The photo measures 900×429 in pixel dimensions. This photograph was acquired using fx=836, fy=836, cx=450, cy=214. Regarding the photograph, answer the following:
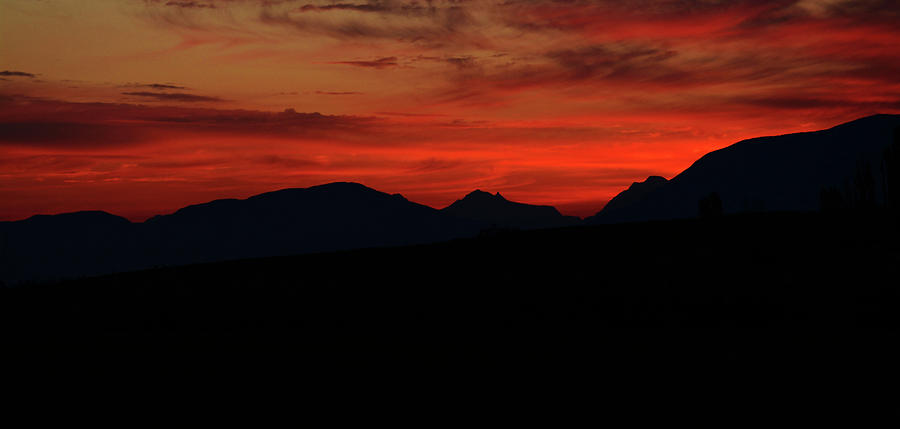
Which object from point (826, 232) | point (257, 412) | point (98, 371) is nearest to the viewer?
point (257, 412)

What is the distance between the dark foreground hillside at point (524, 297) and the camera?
23.8m

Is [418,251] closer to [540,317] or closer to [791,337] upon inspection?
[540,317]

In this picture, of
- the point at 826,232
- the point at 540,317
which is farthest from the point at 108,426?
the point at 826,232

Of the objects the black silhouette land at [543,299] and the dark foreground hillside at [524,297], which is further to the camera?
the dark foreground hillside at [524,297]

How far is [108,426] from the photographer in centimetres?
1619

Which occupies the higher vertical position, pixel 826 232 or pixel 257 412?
pixel 826 232

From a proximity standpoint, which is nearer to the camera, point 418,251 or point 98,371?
point 98,371

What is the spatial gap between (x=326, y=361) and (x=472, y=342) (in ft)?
13.7

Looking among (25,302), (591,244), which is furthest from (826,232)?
(25,302)

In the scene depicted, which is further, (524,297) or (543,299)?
(524,297)

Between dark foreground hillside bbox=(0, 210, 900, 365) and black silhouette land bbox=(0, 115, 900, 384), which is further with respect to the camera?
dark foreground hillside bbox=(0, 210, 900, 365)

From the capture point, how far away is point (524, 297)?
34.8m

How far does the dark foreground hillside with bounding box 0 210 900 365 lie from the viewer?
23750 millimetres

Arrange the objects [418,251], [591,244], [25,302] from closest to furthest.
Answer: [25,302] → [591,244] → [418,251]
